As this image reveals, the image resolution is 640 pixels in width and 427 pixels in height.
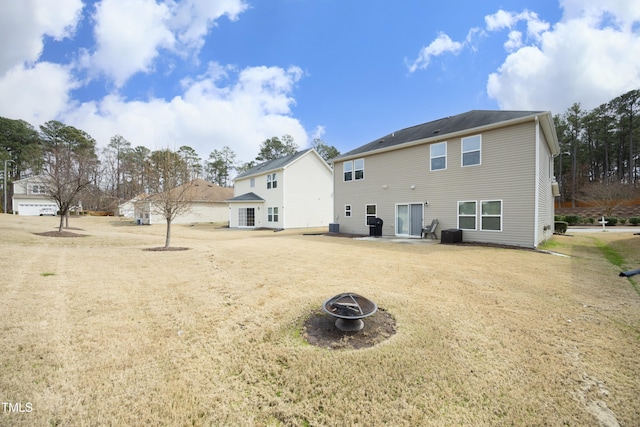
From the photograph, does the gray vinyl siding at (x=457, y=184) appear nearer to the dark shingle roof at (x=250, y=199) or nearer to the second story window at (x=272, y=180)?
the second story window at (x=272, y=180)

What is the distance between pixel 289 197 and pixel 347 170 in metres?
7.33

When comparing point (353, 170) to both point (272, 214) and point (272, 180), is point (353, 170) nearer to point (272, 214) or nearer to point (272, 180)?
point (272, 180)

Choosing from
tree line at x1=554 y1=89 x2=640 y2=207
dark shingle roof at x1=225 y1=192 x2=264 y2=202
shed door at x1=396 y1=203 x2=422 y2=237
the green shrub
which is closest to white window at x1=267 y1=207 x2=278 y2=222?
dark shingle roof at x1=225 y1=192 x2=264 y2=202

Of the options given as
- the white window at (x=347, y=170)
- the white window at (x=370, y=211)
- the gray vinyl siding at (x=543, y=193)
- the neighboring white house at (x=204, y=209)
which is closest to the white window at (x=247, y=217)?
the neighboring white house at (x=204, y=209)

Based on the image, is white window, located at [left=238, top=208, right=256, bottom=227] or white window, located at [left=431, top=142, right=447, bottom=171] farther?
white window, located at [left=238, top=208, right=256, bottom=227]

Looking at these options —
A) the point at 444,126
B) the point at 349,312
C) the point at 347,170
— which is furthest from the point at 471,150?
the point at 349,312

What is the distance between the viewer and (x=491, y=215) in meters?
12.0

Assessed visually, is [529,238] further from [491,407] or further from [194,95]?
[194,95]

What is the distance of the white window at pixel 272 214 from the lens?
80.5 feet

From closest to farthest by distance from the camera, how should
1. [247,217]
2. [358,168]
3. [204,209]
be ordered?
[358,168], [247,217], [204,209]

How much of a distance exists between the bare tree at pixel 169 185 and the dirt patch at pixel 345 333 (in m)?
9.42

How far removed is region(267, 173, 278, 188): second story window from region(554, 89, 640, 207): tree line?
129ft

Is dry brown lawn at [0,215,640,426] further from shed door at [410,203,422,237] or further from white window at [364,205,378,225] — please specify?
white window at [364,205,378,225]

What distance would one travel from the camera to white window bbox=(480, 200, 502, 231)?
11797mm
